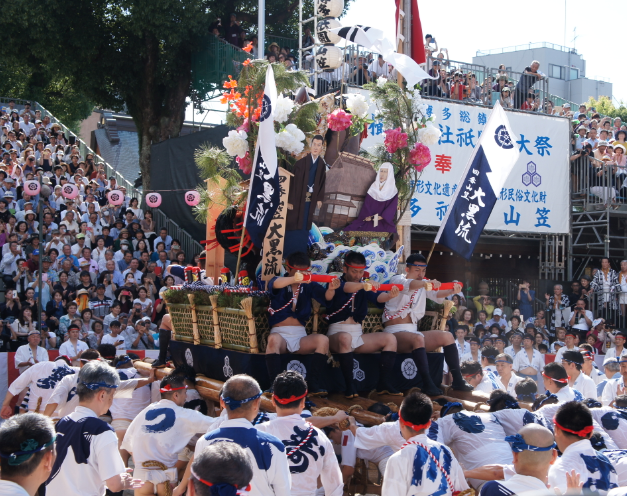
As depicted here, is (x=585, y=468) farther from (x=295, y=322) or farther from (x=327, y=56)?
(x=327, y=56)

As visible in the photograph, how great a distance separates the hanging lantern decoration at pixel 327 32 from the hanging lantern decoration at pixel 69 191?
18.2 feet

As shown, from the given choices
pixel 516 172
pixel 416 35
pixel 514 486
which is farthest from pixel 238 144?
pixel 516 172

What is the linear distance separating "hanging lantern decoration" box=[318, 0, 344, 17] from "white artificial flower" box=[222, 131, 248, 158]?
16.5 feet

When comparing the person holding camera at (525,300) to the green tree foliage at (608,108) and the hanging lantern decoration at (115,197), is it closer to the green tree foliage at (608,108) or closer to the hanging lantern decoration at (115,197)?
the hanging lantern decoration at (115,197)

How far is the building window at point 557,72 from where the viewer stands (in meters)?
36.8

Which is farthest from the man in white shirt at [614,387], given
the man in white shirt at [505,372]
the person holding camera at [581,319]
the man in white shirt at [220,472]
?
the man in white shirt at [220,472]

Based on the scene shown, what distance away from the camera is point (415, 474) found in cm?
338

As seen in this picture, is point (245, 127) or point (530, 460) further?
point (245, 127)

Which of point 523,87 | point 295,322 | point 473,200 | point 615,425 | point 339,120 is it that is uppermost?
point 523,87

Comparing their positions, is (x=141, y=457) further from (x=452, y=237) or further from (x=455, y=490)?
(x=452, y=237)

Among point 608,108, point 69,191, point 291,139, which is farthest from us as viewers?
point 608,108

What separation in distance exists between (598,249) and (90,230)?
1048cm

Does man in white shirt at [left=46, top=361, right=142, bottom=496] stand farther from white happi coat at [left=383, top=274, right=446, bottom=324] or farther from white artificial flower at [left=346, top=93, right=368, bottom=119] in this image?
white artificial flower at [left=346, top=93, right=368, bottom=119]

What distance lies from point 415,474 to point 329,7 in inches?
347
